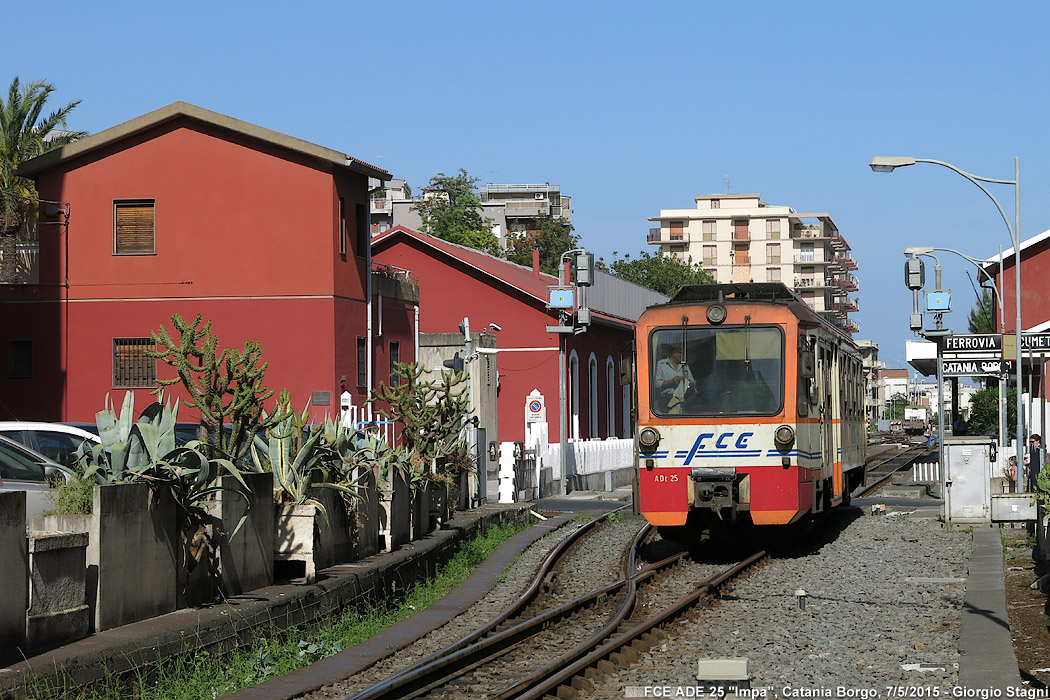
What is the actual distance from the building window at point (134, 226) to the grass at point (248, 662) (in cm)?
1867

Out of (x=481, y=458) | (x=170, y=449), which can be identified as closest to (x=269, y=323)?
(x=481, y=458)

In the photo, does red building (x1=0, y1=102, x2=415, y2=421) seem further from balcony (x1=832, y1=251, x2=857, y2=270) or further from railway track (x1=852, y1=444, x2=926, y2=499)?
balcony (x1=832, y1=251, x2=857, y2=270)

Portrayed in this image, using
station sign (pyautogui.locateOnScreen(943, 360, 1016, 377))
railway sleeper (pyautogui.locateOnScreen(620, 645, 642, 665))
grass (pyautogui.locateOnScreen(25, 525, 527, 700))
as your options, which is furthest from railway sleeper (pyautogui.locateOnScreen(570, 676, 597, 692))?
station sign (pyautogui.locateOnScreen(943, 360, 1016, 377))

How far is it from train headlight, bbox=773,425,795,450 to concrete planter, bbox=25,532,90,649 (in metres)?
9.42

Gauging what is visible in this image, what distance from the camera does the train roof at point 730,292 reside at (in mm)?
17969

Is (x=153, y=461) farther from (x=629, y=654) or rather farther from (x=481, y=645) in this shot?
(x=629, y=654)

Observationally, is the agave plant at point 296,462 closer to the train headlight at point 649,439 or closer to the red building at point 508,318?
the train headlight at point 649,439

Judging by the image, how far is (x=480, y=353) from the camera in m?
30.0

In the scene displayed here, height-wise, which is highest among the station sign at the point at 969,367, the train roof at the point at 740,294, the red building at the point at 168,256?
the red building at the point at 168,256

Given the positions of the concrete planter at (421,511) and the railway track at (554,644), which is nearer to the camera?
the railway track at (554,644)

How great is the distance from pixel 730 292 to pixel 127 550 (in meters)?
10.4

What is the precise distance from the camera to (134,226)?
31344 mm

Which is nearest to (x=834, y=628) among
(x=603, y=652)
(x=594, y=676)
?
(x=603, y=652)

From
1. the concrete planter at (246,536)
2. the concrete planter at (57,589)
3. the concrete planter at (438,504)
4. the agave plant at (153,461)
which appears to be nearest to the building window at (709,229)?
the concrete planter at (438,504)
